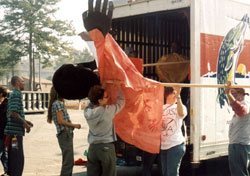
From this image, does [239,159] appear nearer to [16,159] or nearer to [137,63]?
[137,63]

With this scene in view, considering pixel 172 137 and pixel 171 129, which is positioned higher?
pixel 171 129

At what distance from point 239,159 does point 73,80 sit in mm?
2700

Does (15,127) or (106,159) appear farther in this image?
(15,127)

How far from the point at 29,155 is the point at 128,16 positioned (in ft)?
15.3

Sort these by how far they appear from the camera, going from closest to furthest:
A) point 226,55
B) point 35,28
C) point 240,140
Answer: point 240,140 → point 226,55 → point 35,28

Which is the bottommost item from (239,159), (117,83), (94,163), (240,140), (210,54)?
(239,159)

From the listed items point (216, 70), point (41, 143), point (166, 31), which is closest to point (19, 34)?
point (41, 143)

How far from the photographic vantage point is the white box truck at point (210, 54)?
21.6ft

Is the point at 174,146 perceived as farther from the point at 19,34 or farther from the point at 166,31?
the point at 19,34

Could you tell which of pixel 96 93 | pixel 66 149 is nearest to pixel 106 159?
A: pixel 96 93

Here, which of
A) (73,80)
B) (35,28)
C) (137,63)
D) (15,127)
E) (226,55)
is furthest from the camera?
(35,28)

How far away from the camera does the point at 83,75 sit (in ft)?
15.6

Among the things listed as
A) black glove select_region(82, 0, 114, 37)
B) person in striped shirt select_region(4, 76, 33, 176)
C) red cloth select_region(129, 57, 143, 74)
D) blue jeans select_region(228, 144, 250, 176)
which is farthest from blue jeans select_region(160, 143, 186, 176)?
person in striped shirt select_region(4, 76, 33, 176)

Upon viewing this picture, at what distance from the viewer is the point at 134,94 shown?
15.6ft
